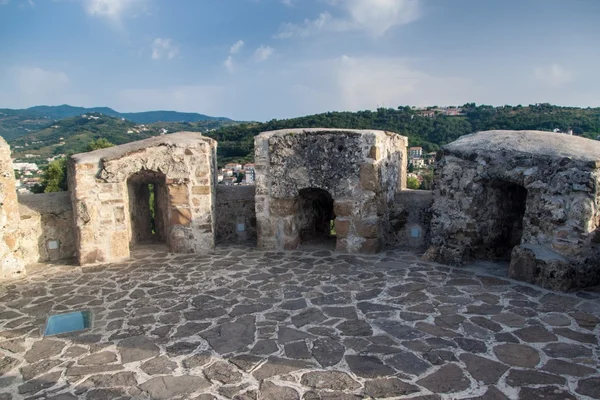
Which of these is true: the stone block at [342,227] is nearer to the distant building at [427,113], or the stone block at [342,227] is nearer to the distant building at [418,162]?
the distant building at [418,162]

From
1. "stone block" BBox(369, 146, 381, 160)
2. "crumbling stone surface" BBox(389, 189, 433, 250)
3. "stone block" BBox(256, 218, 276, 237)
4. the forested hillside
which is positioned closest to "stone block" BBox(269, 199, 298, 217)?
"stone block" BBox(256, 218, 276, 237)

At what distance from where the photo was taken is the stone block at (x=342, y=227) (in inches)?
284

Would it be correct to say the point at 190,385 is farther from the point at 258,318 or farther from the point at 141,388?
the point at 258,318

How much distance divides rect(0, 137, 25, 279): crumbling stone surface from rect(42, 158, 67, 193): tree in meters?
10.3

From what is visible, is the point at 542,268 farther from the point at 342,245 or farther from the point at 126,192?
the point at 126,192

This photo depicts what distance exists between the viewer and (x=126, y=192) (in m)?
7.11

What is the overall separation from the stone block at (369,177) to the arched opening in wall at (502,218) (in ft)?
5.33

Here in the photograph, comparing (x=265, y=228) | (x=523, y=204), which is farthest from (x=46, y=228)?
(x=523, y=204)

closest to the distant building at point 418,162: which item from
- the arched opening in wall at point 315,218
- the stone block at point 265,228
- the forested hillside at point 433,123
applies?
the forested hillside at point 433,123

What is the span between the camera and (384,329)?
4402 mm

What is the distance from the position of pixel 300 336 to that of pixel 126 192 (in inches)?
167

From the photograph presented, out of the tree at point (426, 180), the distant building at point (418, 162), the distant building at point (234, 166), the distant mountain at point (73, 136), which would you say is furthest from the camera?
the distant mountain at point (73, 136)

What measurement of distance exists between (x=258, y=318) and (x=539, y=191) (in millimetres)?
3869

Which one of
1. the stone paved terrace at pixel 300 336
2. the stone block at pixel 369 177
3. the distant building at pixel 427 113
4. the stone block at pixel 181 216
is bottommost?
the stone paved terrace at pixel 300 336
